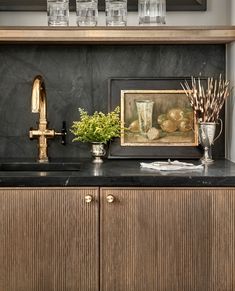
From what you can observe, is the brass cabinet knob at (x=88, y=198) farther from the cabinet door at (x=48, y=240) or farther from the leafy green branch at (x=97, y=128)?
the leafy green branch at (x=97, y=128)

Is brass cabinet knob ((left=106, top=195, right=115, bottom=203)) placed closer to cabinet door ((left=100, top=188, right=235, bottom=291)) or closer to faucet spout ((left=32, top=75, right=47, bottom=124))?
cabinet door ((left=100, top=188, right=235, bottom=291))

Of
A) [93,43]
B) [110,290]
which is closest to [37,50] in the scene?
[93,43]

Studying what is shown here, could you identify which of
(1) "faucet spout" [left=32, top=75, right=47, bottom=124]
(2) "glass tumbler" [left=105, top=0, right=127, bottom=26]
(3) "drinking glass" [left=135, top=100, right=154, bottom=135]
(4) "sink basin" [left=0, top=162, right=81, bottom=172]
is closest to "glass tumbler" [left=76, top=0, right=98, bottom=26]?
(2) "glass tumbler" [left=105, top=0, right=127, bottom=26]

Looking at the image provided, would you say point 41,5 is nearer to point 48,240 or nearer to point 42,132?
point 42,132

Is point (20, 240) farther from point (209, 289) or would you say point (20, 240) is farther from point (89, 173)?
point (209, 289)

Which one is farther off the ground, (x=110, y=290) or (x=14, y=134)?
(x=14, y=134)

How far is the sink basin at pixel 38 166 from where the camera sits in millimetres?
2549

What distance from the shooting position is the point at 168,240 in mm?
2107

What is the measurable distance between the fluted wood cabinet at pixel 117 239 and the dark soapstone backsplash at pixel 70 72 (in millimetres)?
671

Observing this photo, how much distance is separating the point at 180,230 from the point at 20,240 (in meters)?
0.54

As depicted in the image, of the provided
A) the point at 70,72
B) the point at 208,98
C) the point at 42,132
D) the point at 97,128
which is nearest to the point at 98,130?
the point at 97,128

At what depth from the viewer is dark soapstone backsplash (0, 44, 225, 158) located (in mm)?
2711

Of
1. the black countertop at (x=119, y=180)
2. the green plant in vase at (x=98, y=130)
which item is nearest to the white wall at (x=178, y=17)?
the green plant in vase at (x=98, y=130)

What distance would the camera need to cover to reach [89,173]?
2.18 meters
